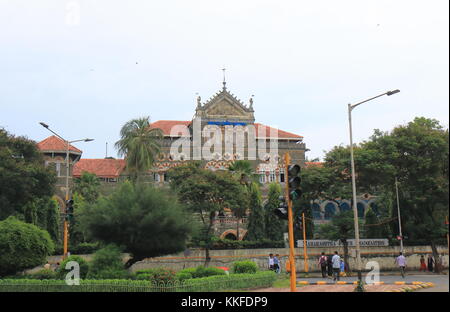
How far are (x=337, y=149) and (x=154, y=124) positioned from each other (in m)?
30.6

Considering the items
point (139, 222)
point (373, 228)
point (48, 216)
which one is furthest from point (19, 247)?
point (373, 228)

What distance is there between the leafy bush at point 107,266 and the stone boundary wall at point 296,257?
56.2 ft

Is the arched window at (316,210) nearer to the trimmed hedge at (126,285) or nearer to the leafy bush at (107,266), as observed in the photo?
the trimmed hedge at (126,285)

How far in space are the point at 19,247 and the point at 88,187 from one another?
92.4 ft

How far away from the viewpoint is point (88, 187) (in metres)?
53.5

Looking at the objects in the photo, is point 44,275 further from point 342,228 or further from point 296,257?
point 342,228

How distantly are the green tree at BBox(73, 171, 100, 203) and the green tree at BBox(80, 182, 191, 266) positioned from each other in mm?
27273

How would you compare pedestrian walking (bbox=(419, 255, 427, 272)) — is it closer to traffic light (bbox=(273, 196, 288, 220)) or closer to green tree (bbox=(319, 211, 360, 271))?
green tree (bbox=(319, 211, 360, 271))

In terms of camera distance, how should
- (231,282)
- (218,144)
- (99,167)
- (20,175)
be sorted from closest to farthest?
1. (231,282)
2. (20,175)
3. (218,144)
4. (99,167)

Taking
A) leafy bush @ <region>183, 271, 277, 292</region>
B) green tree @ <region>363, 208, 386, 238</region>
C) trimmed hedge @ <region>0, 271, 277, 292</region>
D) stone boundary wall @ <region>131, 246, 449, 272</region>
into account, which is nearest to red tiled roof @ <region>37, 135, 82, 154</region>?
stone boundary wall @ <region>131, 246, 449, 272</region>

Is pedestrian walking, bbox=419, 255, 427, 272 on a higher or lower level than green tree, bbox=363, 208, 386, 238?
lower

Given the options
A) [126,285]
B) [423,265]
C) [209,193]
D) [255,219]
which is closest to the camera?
[126,285]

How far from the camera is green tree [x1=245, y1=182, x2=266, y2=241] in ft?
154

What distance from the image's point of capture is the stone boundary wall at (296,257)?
41.2 meters
